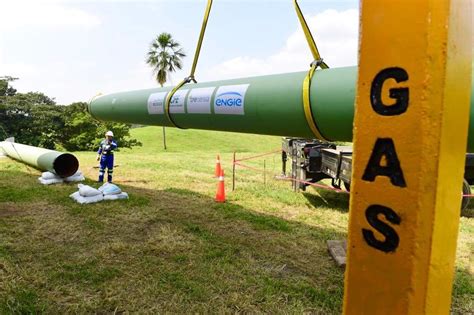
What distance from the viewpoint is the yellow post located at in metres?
0.98

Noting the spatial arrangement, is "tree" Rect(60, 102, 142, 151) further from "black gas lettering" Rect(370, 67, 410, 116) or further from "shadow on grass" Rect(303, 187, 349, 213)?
"black gas lettering" Rect(370, 67, 410, 116)

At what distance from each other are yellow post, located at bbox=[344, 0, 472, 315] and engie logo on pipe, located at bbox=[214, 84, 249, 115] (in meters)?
1.50

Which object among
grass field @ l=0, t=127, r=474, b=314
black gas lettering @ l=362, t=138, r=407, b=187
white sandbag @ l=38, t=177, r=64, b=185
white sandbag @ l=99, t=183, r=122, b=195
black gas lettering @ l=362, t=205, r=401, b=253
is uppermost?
black gas lettering @ l=362, t=138, r=407, b=187

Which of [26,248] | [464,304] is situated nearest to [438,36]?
[464,304]

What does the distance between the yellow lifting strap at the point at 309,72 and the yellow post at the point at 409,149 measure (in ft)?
2.85

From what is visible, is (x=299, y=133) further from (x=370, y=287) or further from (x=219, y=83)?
(x=370, y=287)

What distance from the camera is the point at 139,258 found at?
431cm

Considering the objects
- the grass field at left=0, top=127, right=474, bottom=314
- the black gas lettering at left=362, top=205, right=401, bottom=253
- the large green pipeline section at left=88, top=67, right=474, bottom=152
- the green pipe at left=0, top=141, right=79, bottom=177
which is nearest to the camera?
the black gas lettering at left=362, top=205, right=401, bottom=253

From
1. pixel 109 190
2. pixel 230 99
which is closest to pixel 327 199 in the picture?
pixel 109 190

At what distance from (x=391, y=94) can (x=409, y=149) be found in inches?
6.8

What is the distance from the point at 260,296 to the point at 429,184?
110 inches

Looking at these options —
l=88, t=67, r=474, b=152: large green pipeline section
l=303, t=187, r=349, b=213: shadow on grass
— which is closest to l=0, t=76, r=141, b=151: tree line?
l=303, t=187, r=349, b=213: shadow on grass

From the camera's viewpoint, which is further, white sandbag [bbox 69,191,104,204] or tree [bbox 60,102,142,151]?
tree [bbox 60,102,142,151]

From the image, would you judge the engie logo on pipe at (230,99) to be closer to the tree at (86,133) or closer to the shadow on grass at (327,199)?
the shadow on grass at (327,199)
